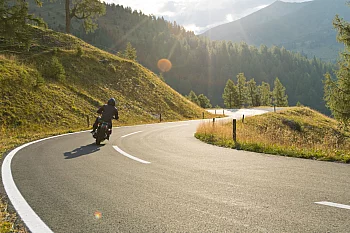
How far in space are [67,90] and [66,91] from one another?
0.42m

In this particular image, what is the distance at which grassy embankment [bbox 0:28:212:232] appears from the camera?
19.9 metres

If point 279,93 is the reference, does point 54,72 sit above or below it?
below

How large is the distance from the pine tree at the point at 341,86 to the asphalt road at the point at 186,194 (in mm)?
14016

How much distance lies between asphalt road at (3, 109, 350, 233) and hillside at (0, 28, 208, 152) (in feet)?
19.3

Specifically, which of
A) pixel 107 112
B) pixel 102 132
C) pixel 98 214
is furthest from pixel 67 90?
pixel 98 214

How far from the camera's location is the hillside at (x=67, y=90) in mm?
20359

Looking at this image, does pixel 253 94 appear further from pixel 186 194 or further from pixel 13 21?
pixel 186 194

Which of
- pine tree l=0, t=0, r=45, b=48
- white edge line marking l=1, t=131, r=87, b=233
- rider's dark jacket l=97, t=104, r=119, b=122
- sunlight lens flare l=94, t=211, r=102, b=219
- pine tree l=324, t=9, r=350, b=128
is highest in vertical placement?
pine tree l=0, t=0, r=45, b=48

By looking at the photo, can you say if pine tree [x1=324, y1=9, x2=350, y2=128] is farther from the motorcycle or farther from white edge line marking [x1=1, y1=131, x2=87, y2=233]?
white edge line marking [x1=1, y1=131, x2=87, y2=233]

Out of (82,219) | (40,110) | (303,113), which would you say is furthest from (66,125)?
(303,113)

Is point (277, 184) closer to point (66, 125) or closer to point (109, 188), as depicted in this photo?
point (109, 188)

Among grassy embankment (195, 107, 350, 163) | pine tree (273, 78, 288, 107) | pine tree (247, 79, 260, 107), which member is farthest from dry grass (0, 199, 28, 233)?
pine tree (273, 78, 288, 107)

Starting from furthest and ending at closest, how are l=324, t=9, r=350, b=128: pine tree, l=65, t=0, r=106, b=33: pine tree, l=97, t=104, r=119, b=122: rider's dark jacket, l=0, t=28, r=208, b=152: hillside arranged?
l=65, t=0, r=106, b=33: pine tree
l=0, t=28, r=208, b=152: hillside
l=324, t=9, r=350, b=128: pine tree
l=97, t=104, r=119, b=122: rider's dark jacket

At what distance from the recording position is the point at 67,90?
90.8 ft
